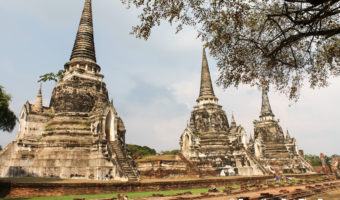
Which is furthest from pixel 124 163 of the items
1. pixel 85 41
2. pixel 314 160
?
pixel 314 160

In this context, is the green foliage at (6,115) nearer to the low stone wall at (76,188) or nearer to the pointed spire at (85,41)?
the low stone wall at (76,188)

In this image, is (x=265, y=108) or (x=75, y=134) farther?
(x=265, y=108)

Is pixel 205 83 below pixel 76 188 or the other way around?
the other way around

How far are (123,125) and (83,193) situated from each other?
9859mm

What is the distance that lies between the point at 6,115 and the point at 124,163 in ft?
24.8

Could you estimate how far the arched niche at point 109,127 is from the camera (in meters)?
19.5

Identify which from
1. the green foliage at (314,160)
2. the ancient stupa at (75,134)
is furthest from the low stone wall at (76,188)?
the green foliage at (314,160)

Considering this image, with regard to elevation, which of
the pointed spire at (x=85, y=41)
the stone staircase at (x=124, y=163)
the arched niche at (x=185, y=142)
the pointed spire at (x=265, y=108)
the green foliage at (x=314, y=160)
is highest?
the pointed spire at (x=85, y=41)

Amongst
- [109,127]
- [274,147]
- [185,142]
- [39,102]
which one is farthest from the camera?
[274,147]

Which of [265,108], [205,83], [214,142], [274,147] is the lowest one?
[274,147]

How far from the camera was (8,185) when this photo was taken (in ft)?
35.6

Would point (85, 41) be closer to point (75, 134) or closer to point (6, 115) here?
point (75, 134)

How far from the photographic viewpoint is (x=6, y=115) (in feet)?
40.1

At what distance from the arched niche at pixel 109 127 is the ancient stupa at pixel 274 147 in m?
23.2
